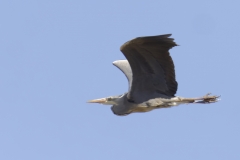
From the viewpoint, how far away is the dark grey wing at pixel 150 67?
42.1ft

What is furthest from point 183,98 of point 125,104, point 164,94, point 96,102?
point 96,102

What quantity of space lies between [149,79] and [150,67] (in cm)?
34

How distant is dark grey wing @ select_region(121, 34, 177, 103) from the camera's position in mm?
12820

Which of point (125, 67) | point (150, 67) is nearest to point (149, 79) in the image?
point (150, 67)

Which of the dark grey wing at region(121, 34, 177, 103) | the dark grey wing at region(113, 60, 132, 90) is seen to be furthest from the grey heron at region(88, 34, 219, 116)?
the dark grey wing at region(113, 60, 132, 90)

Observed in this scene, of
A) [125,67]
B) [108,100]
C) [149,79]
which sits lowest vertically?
[108,100]

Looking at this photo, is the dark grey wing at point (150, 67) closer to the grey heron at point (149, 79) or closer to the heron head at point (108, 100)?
the grey heron at point (149, 79)

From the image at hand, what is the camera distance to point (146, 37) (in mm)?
12695

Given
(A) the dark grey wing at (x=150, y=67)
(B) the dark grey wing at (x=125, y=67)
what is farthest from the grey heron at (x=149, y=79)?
(B) the dark grey wing at (x=125, y=67)

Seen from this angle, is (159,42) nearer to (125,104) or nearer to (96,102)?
(125,104)

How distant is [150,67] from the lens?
1339 cm

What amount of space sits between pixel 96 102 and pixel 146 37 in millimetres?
2982

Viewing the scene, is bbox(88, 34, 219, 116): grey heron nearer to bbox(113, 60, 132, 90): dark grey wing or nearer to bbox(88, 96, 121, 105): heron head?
bbox(88, 96, 121, 105): heron head

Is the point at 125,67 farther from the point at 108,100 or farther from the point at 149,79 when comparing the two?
the point at 149,79
